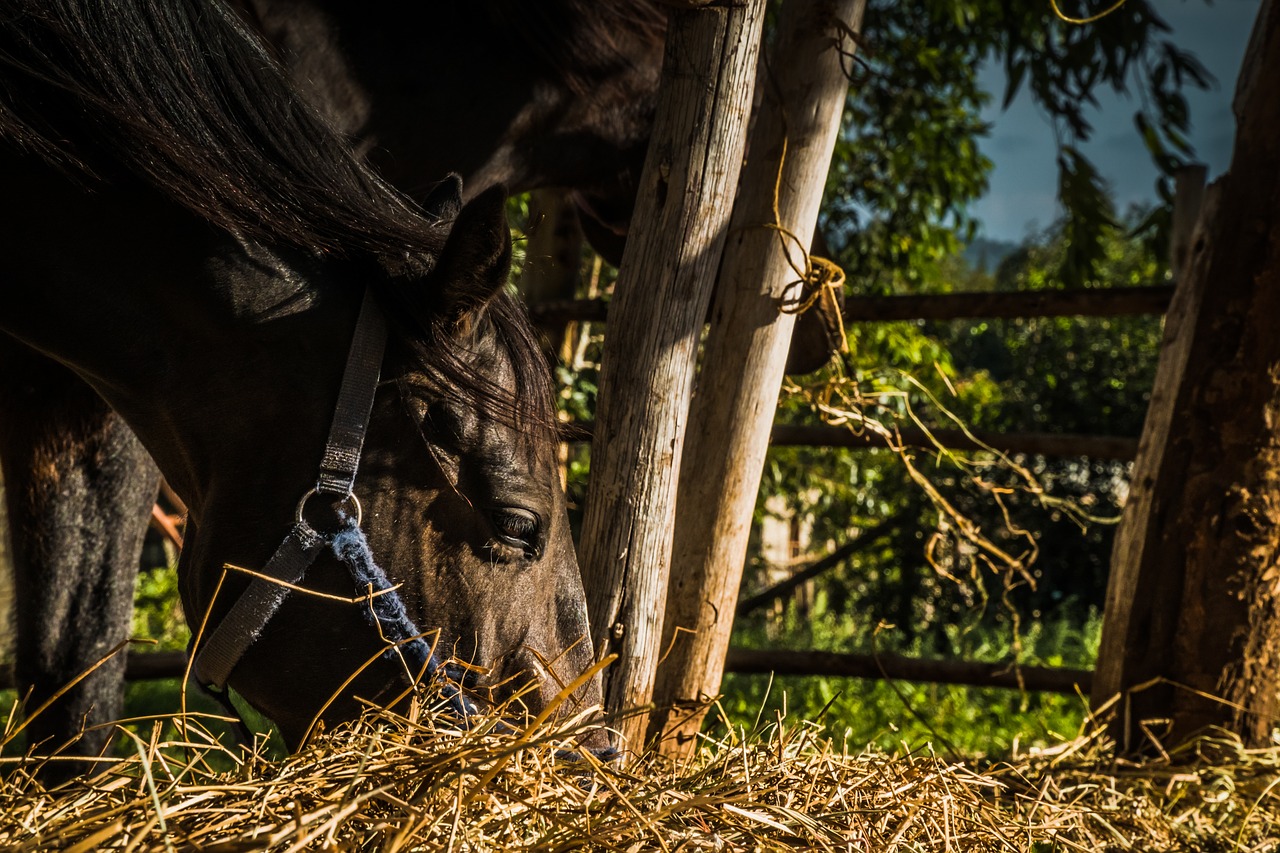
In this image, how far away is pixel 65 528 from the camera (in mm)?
2275

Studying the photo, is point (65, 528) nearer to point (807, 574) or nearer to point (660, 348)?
point (660, 348)

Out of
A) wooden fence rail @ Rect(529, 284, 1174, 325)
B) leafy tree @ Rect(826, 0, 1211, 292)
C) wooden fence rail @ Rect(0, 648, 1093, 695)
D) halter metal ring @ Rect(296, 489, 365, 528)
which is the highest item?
leafy tree @ Rect(826, 0, 1211, 292)

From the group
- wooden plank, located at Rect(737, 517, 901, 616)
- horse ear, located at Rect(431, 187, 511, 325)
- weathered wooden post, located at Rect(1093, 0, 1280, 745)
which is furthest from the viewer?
wooden plank, located at Rect(737, 517, 901, 616)

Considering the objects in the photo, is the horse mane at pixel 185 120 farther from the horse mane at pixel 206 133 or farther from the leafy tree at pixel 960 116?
the leafy tree at pixel 960 116

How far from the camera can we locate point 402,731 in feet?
4.87

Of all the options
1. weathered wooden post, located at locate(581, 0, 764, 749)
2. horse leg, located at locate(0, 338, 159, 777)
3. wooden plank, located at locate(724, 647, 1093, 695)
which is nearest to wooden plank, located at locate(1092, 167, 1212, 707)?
wooden plank, located at locate(724, 647, 1093, 695)

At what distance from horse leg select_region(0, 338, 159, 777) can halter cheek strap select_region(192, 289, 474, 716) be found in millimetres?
973

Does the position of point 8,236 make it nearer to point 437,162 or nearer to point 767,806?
point 437,162

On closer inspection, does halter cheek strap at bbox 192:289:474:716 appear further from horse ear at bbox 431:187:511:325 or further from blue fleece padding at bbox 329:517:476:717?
horse ear at bbox 431:187:511:325

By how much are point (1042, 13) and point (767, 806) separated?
433 centimetres

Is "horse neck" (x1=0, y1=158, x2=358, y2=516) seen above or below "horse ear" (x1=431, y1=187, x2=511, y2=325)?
below

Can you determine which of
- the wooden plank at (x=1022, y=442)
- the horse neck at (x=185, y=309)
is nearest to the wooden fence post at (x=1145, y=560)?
the wooden plank at (x=1022, y=442)

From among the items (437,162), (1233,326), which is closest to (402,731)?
(437,162)

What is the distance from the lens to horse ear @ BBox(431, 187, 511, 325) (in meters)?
1.43
